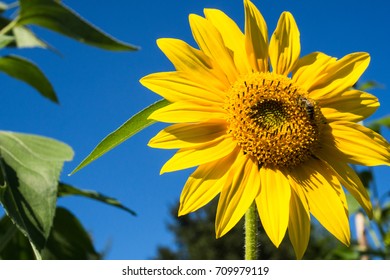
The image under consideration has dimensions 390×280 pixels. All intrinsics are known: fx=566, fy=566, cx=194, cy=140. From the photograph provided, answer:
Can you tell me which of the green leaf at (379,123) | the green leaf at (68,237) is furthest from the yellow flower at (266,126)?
the green leaf at (379,123)

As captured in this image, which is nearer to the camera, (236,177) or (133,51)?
(236,177)

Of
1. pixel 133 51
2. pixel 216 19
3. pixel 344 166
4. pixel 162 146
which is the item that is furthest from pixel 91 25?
pixel 344 166

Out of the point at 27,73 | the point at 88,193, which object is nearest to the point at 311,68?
the point at 88,193

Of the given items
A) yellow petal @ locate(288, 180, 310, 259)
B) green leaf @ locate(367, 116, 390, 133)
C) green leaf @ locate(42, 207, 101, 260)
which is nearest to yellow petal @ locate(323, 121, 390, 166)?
yellow petal @ locate(288, 180, 310, 259)

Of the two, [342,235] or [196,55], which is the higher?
[196,55]

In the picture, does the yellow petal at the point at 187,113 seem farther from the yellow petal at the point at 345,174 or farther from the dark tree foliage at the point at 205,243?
the dark tree foliage at the point at 205,243

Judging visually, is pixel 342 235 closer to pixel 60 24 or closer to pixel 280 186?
pixel 280 186

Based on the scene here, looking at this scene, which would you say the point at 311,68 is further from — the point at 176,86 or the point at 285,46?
the point at 176,86
